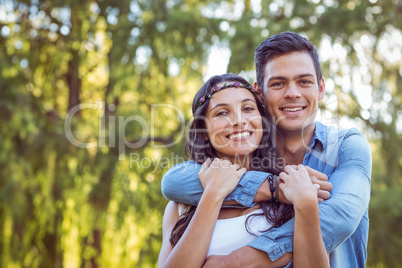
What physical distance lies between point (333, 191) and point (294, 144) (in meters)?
0.54

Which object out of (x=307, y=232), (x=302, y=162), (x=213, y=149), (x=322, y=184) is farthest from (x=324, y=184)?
(x=213, y=149)

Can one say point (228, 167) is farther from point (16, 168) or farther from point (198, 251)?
point (16, 168)

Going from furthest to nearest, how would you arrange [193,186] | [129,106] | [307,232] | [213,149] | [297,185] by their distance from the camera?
[129,106]
[213,149]
[193,186]
[297,185]
[307,232]

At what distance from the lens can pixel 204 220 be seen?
174 centimetres

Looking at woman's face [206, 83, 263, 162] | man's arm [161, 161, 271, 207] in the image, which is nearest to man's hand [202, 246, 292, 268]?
man's arm [161, 161, 271, 207]

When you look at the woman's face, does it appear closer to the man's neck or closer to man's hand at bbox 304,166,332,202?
the man's neck

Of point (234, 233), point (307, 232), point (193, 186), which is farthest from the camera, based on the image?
point (193, 186)

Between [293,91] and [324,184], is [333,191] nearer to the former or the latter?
[324,184]

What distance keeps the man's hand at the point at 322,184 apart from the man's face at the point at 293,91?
1.46 ft

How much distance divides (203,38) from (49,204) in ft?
9.82

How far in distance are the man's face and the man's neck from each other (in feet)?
0.09

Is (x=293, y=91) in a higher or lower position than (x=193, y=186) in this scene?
higher

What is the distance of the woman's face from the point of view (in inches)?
81.7

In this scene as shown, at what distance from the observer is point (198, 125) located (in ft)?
7.41
